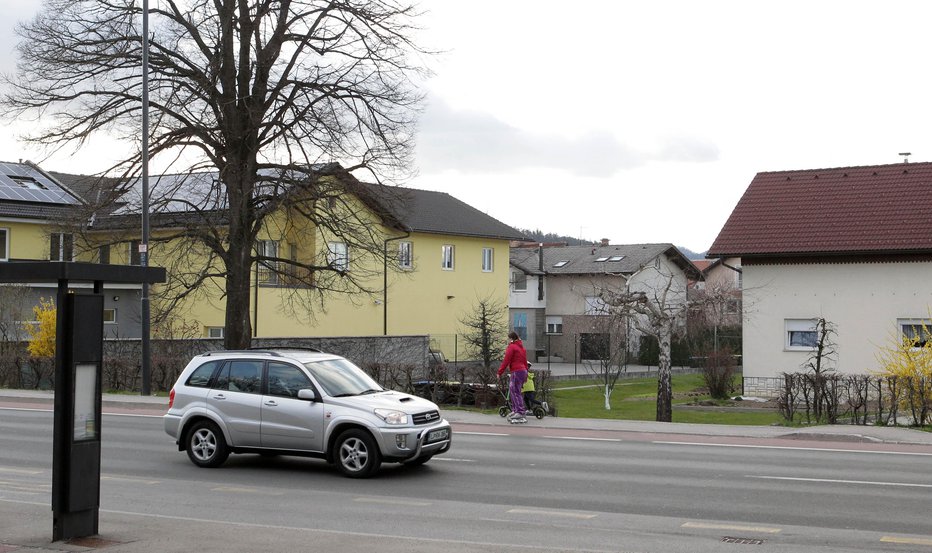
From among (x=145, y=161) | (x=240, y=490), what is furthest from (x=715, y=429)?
(x=145, y=161)

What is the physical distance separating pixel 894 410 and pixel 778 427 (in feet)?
7.77

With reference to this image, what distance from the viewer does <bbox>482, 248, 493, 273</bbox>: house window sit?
5873cm

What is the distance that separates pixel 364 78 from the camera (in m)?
29.2

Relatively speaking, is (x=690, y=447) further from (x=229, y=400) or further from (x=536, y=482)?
(x=229, y=400)

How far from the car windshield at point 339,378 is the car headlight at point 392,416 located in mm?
741

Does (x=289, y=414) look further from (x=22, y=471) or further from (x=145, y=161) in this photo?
(x=145, y=161)

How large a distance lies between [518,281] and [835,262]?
3855cm

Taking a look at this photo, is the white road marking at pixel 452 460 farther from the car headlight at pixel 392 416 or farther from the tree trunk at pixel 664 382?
the tree trunk at pixel 664 382

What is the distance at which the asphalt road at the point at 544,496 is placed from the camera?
390 inches

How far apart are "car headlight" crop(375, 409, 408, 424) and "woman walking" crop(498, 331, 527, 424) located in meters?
7.77

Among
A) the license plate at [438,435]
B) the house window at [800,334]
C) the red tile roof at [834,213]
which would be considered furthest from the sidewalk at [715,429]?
the red tile roof at [834,213]

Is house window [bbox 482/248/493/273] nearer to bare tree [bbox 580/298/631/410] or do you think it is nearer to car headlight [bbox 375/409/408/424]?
bare tree [bbox 580/298/631/410]

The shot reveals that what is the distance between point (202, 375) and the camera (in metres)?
15.4

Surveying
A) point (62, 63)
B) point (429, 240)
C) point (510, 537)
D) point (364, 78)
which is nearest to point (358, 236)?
point (364, 78)
